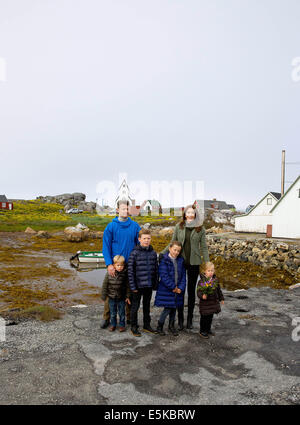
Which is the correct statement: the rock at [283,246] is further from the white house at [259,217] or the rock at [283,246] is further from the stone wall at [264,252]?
the white house at [259,217]

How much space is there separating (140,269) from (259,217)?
24.2 m

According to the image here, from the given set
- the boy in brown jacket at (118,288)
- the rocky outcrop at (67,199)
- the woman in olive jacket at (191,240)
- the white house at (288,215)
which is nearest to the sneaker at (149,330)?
the boy in brown jacket at (118,288)

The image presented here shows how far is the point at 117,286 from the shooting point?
581 cm

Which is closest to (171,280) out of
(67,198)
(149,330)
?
(149,330)

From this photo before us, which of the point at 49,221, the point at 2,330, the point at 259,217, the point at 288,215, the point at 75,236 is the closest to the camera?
the point at 2,330

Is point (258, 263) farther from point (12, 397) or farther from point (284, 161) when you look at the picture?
point (284, 161)

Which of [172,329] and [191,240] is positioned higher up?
[191,240]

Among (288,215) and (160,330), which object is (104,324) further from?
(288,215)

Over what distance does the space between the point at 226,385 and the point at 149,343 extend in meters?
1.81

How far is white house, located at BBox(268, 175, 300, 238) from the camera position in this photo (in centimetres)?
1944

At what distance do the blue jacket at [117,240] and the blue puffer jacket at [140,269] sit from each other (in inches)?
14.3

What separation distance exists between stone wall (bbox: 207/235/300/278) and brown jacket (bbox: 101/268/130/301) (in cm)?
1092

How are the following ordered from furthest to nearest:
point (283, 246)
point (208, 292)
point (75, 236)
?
point (75, 236)
point (283, 246)
point (208, 292)

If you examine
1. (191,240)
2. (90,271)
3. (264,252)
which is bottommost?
(90,271)
